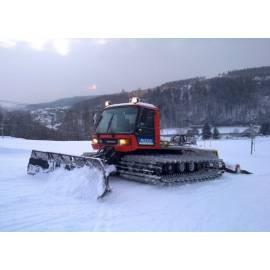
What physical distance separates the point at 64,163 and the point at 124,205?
7.43 feet

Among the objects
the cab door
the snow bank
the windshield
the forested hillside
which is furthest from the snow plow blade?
the forested hillside

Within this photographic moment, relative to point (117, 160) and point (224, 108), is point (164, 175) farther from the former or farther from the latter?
point (224, 108)

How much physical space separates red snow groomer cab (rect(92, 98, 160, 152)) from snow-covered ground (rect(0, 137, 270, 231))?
101cm

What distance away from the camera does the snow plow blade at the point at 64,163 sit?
5.92m

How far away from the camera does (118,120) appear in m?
8.27

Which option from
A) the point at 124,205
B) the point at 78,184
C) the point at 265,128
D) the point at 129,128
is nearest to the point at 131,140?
the point at 129,128

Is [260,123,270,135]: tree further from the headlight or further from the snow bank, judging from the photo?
the snow bank

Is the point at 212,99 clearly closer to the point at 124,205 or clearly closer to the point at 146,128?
the point at 146,128

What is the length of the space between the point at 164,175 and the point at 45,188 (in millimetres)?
2830

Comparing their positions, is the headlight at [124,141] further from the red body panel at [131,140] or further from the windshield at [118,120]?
the windshield at [118,120]

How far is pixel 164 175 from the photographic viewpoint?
24.6 feet

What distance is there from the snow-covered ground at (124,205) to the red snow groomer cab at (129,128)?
101 centimetres

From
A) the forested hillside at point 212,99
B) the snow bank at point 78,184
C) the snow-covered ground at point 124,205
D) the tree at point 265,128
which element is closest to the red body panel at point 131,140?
the snow-covered ground at point 124,205
